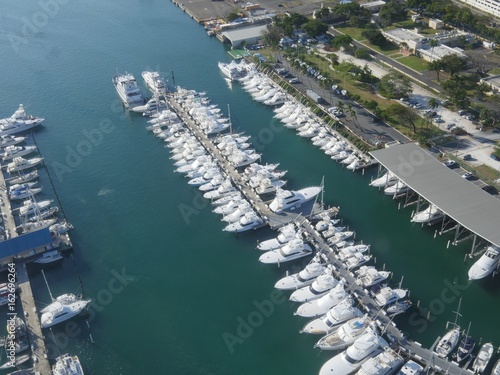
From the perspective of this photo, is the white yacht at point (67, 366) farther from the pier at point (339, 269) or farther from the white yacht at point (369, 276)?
the white yacht at point (369, 276)

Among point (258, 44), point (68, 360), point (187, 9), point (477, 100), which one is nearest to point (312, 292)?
point (68, 360)

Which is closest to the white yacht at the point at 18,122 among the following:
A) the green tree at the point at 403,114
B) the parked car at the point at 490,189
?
the green tree at the point at 403,114

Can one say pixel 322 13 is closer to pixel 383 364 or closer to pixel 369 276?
pixel 369 276

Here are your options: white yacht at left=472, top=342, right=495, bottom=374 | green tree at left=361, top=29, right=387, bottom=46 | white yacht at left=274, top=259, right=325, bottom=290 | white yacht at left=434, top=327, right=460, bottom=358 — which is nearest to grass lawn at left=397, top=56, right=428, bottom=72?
green tree at left=361, top=29, right=387, bottom=46

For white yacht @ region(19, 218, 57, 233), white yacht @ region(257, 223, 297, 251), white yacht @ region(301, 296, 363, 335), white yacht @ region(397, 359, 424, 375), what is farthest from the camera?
white yacht @ region(19, 218, 57, 233)

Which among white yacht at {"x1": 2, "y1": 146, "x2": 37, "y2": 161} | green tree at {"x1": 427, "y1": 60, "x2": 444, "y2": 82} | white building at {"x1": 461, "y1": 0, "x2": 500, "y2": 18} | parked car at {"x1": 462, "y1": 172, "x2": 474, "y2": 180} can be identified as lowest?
white yacht at {"x1": 2, "y1": 146, "x2": 37, "y2": 161}

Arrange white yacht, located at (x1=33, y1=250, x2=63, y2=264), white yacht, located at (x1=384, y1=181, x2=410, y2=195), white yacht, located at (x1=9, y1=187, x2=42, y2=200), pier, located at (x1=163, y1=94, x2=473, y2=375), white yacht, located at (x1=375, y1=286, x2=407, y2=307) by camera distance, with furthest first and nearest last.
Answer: white yacht, located at (x1=9, y1=187, x2=42, y2=200)
white yacht, located at (x1=384, y1=181, x2=410, y2=195)
white yacht, located at (x1=33, y1=250, x2=63, y2=264)
white yacht, located at (x1=375, y1=286, x2=407, y2=307)
pier, located at (x1=163, y1=94, x2=473, y2=375)

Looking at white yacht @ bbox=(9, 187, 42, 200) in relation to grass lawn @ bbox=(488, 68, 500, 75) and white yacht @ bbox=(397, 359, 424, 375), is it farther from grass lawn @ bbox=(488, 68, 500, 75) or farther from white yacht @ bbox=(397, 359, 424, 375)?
grass lawn @ bbox=(488, 68, 500, 75)

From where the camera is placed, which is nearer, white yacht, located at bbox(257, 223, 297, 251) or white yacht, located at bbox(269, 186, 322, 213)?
white yacht, located at bbox(257, 223, 297, 251)
